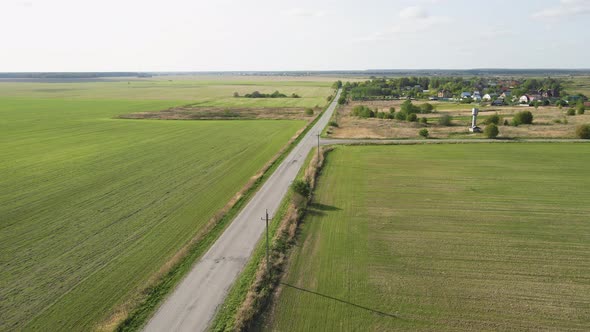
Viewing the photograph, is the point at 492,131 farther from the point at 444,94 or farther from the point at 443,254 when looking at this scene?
the point at 444,94

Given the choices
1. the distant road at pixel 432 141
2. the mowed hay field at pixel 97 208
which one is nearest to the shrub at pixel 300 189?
the mowed hay field at pixel 97 208

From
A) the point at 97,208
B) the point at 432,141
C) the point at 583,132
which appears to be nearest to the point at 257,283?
the point at 97,208

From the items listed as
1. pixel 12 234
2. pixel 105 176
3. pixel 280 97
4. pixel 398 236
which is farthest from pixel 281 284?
pixel 280 97

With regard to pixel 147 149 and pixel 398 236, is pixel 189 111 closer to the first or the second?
pixel 147 149

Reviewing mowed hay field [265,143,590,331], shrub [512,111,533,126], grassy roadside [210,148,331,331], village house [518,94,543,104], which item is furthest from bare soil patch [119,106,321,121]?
village house [518,94,543,104]

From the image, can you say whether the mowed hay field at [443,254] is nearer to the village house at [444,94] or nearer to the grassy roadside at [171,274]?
the grassy roadside at [171,274]
